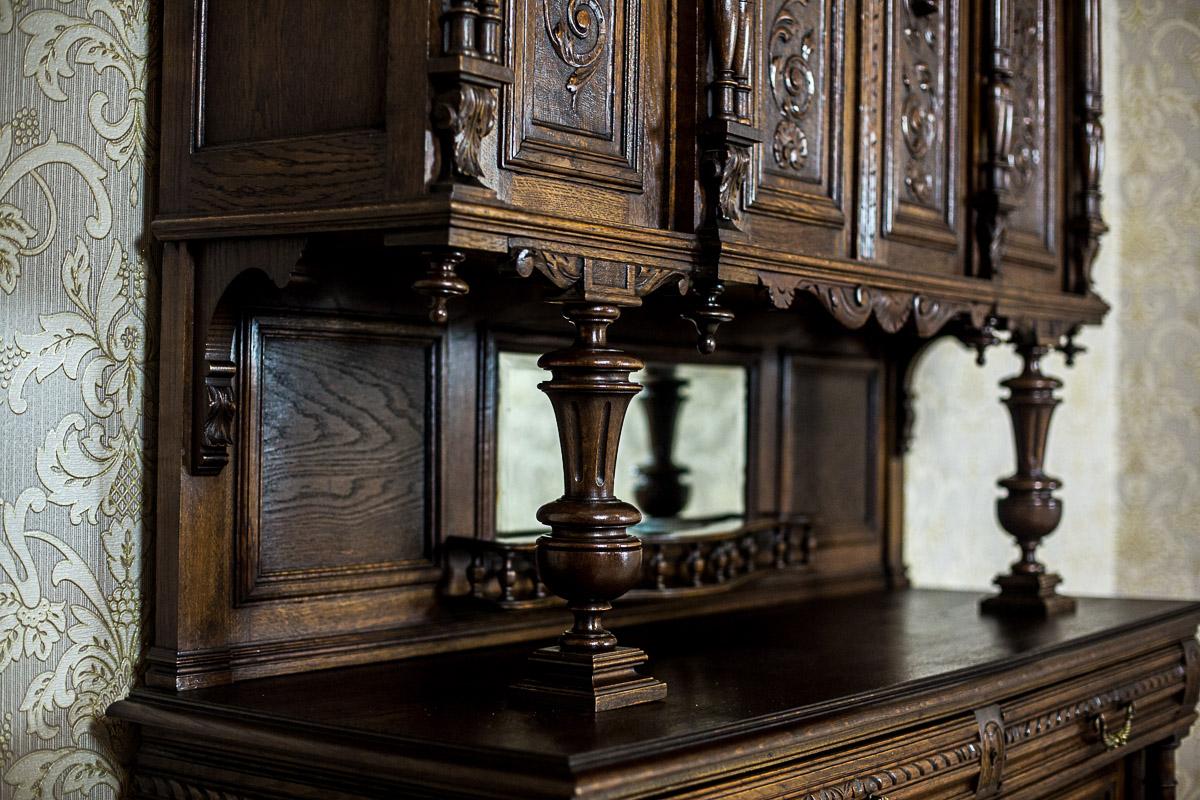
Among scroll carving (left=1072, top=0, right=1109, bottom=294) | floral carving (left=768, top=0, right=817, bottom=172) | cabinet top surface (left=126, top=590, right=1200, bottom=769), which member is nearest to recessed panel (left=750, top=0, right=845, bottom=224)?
floral carving (left=768, top=0, right=817, bottom=172)

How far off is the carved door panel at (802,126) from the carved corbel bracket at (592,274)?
13.3 inches

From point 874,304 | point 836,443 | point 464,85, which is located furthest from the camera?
point 836,443

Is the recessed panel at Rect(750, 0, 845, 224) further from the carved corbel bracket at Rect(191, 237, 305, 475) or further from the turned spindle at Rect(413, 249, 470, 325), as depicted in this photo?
the carved corbel bracket at Rect(191, 237, 305, 475)

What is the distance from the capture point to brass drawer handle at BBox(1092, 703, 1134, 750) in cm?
293

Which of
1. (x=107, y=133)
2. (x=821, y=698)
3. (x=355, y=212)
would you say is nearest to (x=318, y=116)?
(x=355, y=212)

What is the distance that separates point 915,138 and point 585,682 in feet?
4.55

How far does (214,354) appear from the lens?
83.9 inches

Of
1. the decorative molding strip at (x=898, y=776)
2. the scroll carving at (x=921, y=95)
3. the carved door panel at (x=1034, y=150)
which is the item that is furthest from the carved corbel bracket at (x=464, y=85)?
the carved door panel at (x=1034, y=150)

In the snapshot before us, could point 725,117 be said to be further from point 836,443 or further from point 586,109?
point 836,443

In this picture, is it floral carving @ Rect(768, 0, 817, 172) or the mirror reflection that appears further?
the mirror reflection

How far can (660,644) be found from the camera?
8.80ft

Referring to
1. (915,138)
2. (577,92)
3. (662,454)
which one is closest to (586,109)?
(577,92)

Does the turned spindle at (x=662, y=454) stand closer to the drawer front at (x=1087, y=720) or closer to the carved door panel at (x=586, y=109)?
the drawer front at (x=1087, y=720)

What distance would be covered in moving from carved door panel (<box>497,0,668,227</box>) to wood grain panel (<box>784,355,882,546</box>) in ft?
4.65
